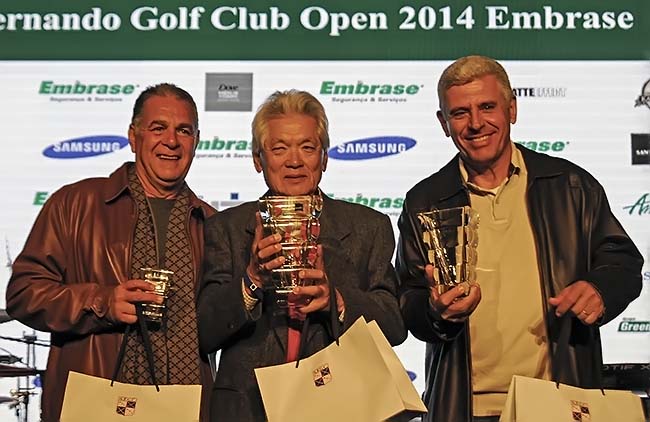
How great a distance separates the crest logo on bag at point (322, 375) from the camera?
6.49 ft

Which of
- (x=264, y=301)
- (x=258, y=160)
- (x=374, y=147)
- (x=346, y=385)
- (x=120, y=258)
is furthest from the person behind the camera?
(x=374, y=147)

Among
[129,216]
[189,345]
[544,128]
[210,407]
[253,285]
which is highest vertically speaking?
[544,128]

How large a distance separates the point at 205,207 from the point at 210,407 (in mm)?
643

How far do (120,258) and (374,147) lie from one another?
7.74 ft

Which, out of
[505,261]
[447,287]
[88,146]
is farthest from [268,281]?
[88,146]

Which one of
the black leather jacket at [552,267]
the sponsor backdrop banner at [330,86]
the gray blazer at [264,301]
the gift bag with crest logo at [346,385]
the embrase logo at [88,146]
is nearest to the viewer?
the gift bag with crest logo at [346,385]

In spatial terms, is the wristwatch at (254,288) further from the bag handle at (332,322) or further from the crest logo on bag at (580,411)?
the crest logo on bag at (580,411)

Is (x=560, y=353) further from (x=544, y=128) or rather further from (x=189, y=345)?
(x=544, y=128)

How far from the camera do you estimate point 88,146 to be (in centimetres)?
468

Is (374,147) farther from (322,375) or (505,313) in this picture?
(322,375)

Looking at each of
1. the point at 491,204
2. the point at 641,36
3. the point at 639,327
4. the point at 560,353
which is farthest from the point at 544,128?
the point at 560,353

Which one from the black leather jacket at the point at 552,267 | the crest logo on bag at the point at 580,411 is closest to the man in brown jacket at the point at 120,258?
the black leather jacket at the point at 552,267

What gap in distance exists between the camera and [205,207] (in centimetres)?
266

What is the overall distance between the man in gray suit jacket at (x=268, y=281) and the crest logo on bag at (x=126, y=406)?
230mm
